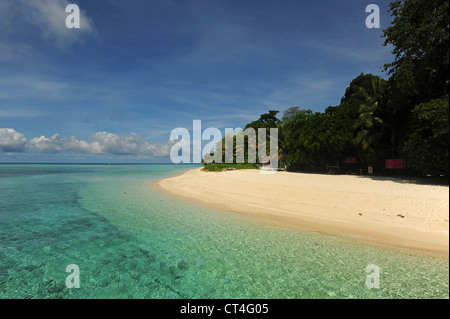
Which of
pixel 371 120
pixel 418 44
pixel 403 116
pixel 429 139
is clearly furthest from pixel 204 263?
pixel 371 120

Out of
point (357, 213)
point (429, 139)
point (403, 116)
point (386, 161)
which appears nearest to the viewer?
point (357, 213)

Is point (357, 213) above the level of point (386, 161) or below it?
below

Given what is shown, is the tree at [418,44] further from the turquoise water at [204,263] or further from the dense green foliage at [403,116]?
the turquoise water at [204,263]

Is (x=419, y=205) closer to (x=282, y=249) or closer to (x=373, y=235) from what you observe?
(x=373, y=235)

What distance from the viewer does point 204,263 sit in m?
A: 5.81

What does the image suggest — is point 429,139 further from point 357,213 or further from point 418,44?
point 357,213

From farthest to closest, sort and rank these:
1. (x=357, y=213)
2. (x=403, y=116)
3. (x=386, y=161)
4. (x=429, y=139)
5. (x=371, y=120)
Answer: (x=371, y=120) < (x=386, y=161) < (x=403, y=116) < (x=429, y=139) < (x=357, y=213)

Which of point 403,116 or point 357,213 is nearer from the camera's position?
point 357,213

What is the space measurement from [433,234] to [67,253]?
1160 centimetres

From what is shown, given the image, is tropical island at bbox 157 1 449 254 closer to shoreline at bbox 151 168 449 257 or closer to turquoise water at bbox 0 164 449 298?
shoreline at bbox 151 168 449 257

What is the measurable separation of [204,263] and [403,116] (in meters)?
23.1

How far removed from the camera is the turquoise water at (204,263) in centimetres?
452

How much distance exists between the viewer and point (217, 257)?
617cm

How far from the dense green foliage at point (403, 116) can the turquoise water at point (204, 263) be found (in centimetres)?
724
